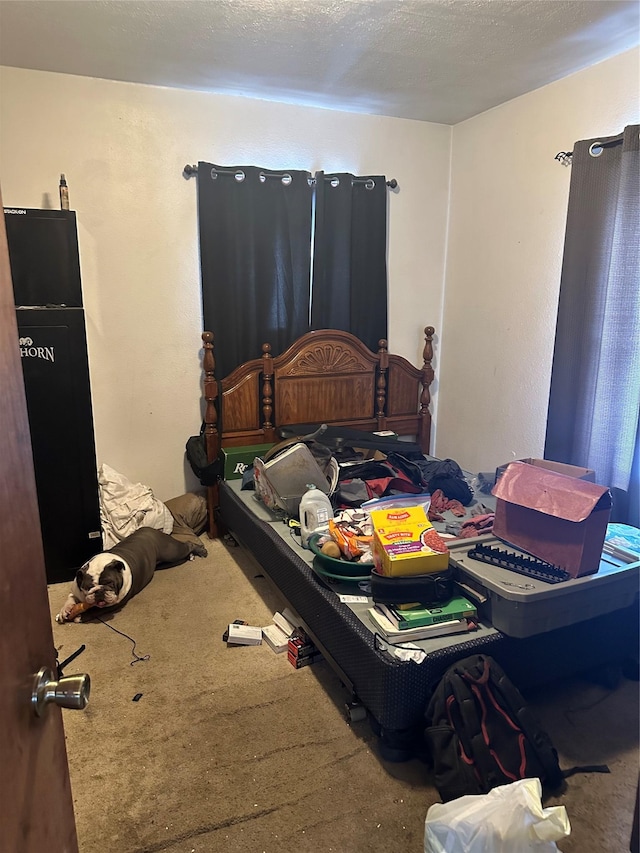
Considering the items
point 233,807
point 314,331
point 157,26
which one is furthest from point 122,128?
point 233,807

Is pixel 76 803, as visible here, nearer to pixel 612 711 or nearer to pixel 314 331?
pixel 612 711

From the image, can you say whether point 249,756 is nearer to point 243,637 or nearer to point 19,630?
point 243,637

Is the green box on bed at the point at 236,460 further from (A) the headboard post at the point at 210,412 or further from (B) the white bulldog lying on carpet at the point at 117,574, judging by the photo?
(B) the white bulldog lying on carpet at the point at 117,574

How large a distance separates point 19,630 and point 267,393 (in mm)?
2633

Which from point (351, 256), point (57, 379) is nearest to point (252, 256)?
point (351, 256)

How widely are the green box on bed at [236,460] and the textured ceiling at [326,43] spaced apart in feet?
6.39

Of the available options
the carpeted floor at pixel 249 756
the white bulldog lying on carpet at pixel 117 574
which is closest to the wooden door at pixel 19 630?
the carpeted floor at pixel 249 756

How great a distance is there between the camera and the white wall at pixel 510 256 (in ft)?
9.03

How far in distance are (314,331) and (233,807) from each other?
250 centimetres

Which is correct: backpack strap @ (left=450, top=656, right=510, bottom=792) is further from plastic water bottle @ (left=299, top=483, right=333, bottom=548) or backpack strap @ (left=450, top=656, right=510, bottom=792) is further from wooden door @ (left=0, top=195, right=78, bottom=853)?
wooden door @ (left=0, top=195, right=78, bottom=853)

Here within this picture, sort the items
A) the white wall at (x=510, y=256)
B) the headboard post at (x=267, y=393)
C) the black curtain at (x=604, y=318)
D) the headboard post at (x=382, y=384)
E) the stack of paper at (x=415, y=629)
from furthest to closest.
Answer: the headboard post at (x=382, y=384) → the headboard post at (x=267, y=393) → the white wall at (x=510, y=256) → the black curtain at (x=604, y=318) → the stack of paper at (x=415, y=629)

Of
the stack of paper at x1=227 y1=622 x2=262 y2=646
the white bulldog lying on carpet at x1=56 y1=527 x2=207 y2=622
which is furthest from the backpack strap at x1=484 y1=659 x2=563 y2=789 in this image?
the white bulldog lying on carpet at x1=56 y1=527 x2=207 y2=622

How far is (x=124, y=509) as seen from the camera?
3.09m

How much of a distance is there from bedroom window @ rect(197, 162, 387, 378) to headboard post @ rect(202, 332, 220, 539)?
0.12 metres
